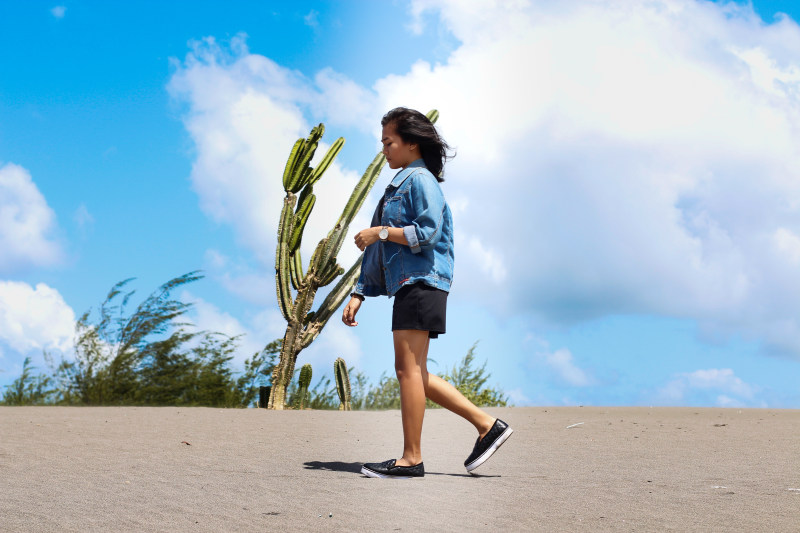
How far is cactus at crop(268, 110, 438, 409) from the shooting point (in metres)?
7.54

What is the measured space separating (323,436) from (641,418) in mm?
3145

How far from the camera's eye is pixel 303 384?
26.1ft

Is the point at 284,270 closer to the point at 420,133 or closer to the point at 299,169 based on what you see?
the point at 299,169

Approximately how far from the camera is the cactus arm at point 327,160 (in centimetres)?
784

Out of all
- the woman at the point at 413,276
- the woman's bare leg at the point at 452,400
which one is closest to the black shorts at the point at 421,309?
the woman at the point at 413,276

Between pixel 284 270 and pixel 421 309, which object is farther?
pixel 284 270

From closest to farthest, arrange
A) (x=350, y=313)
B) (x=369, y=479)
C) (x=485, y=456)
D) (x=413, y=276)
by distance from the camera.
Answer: (x=369, y=479), (x=413, y=276), (x=485, y=456), (x=350, y=313)

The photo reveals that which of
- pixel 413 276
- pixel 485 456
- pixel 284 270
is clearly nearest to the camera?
pixel 413 276

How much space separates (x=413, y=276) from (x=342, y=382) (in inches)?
185

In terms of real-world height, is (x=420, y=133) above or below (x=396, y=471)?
above

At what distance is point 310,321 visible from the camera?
7730 mm

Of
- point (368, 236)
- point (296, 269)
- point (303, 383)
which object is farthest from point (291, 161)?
point (368, 236)

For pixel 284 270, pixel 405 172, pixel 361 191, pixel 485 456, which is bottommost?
pixel 485 456

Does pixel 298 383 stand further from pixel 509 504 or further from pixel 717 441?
pixel 509 504
